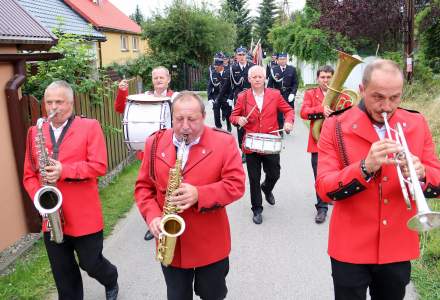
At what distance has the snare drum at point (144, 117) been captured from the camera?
225 inches

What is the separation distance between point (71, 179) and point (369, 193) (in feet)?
7.15

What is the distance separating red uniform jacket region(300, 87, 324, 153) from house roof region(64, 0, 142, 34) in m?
22.8

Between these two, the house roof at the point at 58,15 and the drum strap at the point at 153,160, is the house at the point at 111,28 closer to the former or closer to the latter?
the house roof at the point at 58,15

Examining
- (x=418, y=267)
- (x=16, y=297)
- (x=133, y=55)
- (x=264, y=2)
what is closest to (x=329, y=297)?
(x=418, y=267)

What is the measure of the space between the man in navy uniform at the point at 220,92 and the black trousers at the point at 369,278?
9430 millimetres

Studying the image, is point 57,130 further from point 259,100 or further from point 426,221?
point 259,100

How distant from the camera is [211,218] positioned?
322 cm

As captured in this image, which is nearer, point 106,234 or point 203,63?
point 106,234

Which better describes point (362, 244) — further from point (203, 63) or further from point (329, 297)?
point (203, 63)

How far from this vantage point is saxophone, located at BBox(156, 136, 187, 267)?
2877mm

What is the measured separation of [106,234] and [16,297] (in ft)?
5.83

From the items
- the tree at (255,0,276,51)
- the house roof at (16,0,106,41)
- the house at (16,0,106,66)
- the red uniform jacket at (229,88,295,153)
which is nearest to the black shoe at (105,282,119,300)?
the red uniform jacket at (229,88,295,153)

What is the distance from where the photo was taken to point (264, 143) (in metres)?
5.91

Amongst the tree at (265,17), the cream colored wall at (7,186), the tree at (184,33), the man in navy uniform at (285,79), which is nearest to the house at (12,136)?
the cream colored wall at (7,186)
